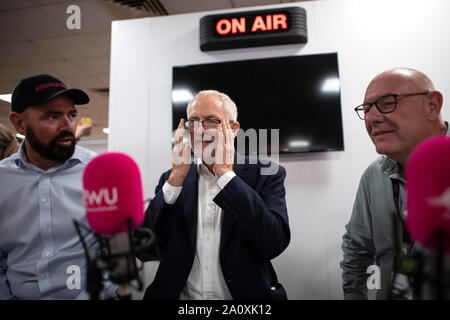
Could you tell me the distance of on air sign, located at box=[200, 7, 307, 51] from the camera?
2076 millimetres

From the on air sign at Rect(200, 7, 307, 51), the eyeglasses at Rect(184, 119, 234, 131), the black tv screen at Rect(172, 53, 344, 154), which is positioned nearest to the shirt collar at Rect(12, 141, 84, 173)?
the eyeglasses at Rect(184, 119, 234, 131)

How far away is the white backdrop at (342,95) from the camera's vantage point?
1953mm

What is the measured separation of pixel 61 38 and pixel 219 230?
204cm

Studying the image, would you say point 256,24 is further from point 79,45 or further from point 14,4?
point 79,45

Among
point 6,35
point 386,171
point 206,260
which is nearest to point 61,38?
point 6,35

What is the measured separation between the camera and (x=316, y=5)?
215 centimetres

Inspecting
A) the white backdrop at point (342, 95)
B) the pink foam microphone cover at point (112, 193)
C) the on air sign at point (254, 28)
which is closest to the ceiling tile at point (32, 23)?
the white backdrop at point (342, 95)

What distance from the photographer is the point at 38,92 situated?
1089mm

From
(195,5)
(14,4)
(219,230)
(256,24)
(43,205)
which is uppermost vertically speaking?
(195,5)

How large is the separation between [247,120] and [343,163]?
2.27 feet

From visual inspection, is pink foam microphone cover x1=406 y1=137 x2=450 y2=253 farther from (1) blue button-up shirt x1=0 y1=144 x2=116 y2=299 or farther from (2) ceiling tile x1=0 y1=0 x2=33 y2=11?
(2) ceiling tile x1=0 y1=0 x2=33 y2=11

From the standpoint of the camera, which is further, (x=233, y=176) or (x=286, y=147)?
(x=286, y=147)
